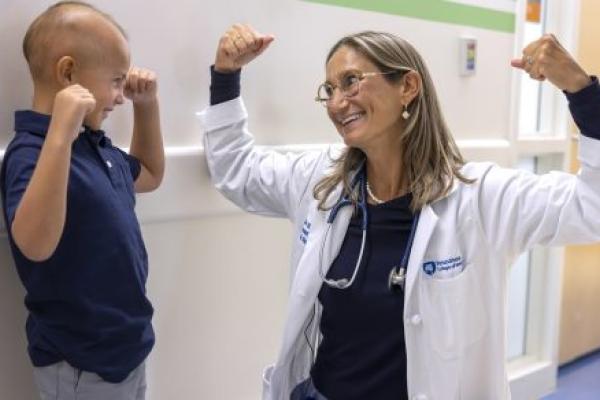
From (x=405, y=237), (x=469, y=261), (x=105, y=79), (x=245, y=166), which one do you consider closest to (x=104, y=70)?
(x=105, y=79)

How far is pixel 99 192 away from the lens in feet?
3.71

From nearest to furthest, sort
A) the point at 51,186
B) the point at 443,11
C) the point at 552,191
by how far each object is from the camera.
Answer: the point at 51,186 < the point at 552,191 < the point at 443,11

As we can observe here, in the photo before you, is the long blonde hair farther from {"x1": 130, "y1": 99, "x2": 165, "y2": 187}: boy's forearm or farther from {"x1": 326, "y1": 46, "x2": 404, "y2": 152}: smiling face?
{"x1": 130, "y1": 99, "x2": 165, "y2": 187}: boy's forearm

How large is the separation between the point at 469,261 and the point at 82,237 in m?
0.78

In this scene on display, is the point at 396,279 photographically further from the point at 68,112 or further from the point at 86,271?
the point at 68,112

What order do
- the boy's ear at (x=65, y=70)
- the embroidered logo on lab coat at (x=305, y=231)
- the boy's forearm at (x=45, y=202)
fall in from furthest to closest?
1. the embroidered logo on lab coat at (x=305, y=231)
2. the boy's ear at (x=65, y=70)
3. the boy's forearm at (x=45, y=202)

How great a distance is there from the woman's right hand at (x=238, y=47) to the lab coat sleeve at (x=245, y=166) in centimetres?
9

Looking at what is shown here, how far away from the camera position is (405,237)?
1.34 m

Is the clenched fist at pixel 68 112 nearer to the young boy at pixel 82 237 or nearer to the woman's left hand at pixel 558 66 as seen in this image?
the young boy at pixel 82 237

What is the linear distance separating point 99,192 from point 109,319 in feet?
0.78

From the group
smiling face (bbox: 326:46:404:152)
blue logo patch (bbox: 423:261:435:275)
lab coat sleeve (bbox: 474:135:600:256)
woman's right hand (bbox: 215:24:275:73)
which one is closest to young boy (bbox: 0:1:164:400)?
woman's right hand (bbox: 215:24:275:73)

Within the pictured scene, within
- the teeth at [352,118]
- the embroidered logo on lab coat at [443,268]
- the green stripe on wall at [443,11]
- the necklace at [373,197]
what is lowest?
the embroidered logo on lab coat at [443,268]

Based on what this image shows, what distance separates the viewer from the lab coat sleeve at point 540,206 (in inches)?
46.9

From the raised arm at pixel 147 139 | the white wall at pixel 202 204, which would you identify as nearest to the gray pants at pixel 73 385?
the white wall at pixel 202 204
